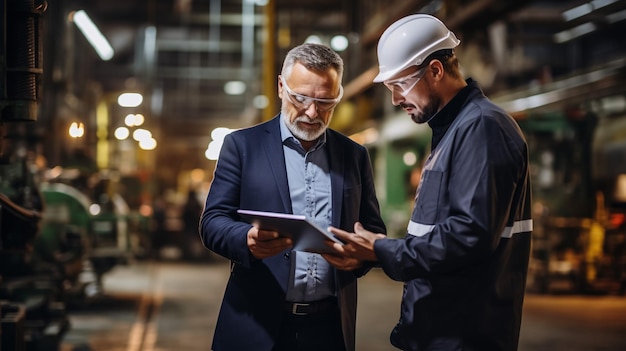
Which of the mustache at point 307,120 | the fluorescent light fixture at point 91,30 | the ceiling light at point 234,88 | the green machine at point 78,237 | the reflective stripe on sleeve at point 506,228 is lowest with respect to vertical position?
the green machine at point 78,237

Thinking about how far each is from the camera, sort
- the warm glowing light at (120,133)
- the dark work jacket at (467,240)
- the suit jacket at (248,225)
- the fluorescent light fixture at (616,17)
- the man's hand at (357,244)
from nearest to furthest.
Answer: the dark work jacket at (467,240) → the man's hand at (357,244) → the suit jacket at (248,225) → the fluorescent light fixture at (616,17) → the warm glowing light at (120,133)

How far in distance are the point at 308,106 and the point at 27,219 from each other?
11.9ft

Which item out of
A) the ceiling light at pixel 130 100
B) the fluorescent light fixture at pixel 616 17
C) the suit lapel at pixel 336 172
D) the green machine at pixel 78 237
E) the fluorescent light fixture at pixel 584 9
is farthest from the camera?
the ceiling light at pixel 130 100

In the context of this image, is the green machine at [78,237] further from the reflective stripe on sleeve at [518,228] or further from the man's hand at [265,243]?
the reflective stripe on sleeve at [518,228]

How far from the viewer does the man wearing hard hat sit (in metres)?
2.89

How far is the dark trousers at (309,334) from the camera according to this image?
135 inches

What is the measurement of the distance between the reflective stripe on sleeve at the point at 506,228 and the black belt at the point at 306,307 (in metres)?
0.51

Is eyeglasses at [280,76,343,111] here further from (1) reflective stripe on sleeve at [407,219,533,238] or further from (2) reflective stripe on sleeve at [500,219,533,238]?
(2) reflective stripe on sleeve at [500,219,533,238]

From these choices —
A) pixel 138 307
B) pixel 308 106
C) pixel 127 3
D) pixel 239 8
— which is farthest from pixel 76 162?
pixel 127 3

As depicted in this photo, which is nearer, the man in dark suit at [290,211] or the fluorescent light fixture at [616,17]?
the man in dark suit at [290,211]

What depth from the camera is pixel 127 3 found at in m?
34.6

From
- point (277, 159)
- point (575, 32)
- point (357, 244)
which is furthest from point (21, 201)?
point (575, 32)

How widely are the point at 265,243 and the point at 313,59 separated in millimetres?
745

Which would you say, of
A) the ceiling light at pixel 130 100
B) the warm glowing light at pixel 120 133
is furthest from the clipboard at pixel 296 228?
the ceiling light at pixel 130 100
